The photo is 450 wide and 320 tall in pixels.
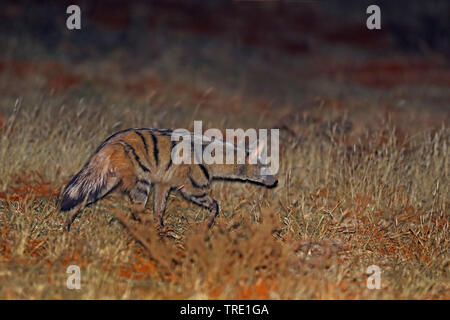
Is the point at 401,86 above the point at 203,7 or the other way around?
the other way around

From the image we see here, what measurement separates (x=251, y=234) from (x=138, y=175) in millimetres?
1516

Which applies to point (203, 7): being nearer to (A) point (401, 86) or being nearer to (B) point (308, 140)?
(A) point (401, 86)

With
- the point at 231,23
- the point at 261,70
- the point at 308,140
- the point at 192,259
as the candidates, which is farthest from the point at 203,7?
the point at 192,259

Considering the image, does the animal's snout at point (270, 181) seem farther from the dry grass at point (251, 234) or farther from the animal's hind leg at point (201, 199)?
the animal's hind leg at point (201, 199)

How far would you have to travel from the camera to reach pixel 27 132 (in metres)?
8.39


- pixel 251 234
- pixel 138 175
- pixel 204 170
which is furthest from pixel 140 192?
pixel 251 234

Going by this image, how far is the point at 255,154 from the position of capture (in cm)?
722

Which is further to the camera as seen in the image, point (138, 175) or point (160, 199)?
point (160, 199)

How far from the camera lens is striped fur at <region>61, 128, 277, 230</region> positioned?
6094mm

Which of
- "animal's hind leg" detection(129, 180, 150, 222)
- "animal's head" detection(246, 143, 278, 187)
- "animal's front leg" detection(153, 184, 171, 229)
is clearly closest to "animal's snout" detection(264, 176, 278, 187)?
"animal's head" detection(246, 143, 278, 187)

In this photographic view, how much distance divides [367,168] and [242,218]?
1.85 metres

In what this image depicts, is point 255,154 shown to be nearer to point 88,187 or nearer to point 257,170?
point 257,170

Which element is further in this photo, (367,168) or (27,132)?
(27,132)

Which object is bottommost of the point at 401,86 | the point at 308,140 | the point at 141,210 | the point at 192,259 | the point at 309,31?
the point at 192,259
